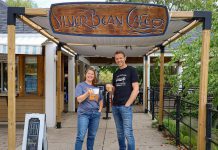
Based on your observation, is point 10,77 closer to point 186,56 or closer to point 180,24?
point 180,24

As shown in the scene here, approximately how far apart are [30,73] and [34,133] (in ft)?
17.0

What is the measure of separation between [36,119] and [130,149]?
63.5 inches

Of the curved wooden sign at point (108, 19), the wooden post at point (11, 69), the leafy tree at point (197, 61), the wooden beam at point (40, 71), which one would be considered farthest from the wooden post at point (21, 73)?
the curved wooden sign at point (108, 19)

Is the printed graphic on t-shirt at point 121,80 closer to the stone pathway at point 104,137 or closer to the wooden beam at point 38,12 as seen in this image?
the wooden beam at point 38,12

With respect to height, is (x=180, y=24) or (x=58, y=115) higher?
(x=180, y=24)

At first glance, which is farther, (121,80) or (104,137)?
(104,137)

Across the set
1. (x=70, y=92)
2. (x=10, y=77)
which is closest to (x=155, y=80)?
(x=70, y=92)

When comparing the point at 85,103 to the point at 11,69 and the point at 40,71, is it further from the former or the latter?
the point at 40,71

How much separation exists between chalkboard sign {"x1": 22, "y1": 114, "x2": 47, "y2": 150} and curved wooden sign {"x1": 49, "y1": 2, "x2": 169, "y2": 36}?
4.83ft

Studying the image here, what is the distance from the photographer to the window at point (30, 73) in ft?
33.0

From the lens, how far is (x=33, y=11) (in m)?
4.89

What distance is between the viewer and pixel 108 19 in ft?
15.8

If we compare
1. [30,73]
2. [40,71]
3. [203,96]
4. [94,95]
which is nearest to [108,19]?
[94,95]

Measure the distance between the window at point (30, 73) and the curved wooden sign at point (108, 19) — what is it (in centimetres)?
540
